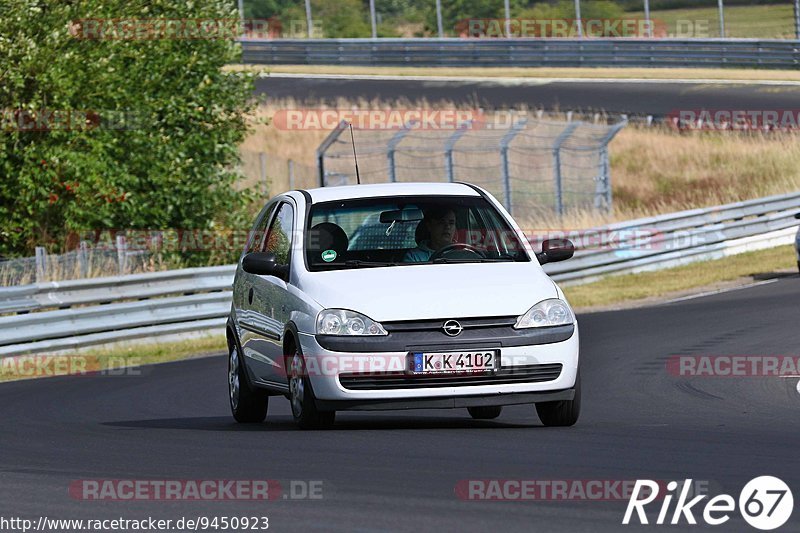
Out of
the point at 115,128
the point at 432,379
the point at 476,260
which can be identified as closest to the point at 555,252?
the point at 476,260

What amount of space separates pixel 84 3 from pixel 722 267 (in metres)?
11.6

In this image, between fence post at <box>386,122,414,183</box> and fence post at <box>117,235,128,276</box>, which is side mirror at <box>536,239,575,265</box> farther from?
fence post at <box>386,122,414,183</box>

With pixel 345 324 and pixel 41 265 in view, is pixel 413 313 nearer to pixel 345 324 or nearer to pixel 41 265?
pixel 345 324

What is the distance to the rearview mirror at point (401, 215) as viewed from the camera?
10547 millimetres

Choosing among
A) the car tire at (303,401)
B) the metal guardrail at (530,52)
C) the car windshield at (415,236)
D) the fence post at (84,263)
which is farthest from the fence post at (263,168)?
the car tire at (303,401)

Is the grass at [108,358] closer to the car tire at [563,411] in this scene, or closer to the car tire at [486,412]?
the car tire at [486,412]

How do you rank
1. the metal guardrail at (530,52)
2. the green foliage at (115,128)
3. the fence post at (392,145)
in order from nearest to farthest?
the green foliage at (115,128) → the fence post at (392,145) → the metal guardrail at (530,52)

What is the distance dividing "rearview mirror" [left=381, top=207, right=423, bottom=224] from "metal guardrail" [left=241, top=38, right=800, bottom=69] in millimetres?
37079

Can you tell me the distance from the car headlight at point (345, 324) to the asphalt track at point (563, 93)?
108 feet

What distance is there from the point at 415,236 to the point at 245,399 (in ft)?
5.77

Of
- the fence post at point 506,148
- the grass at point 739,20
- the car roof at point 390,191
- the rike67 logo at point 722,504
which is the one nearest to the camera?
the rike67 logo at point 722,504

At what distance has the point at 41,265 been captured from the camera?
68.2ft

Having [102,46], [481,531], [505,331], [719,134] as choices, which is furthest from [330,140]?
[481,531]

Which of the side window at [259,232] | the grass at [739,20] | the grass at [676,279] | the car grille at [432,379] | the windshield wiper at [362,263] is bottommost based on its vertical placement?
the grass at [676,279]
